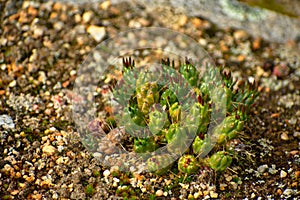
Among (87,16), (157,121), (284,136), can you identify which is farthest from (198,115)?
(87,16)

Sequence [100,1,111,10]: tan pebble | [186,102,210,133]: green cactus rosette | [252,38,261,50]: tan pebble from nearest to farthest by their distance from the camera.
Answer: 1. [186,102,210,133]: green cactus rosette
2. [252,38,261,50]: tan pebble
3. [100,1,111,10]: tan pebble

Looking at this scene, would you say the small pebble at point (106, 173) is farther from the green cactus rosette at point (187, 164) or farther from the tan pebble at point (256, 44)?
the tan pebble at point (256, 44)

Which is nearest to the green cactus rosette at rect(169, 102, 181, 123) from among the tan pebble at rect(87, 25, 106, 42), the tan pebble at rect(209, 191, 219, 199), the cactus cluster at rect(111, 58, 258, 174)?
the cactus cluster at rect(111, 58, 258, 174)

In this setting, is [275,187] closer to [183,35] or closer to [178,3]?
[183,35]

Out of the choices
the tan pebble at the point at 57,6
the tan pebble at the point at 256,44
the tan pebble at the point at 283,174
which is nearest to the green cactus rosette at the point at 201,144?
the tan pebble at the point at 283,174

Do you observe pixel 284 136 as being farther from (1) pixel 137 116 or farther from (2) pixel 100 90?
(2) pixel 100 90

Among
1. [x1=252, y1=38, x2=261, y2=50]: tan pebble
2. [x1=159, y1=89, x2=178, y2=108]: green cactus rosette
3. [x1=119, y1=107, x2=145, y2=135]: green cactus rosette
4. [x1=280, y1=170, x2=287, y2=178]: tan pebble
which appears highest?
[x1=159, y1=89, x2=178, y2=108]: green cactus rosette

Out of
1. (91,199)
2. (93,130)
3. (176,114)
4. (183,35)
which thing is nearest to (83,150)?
(93,130)

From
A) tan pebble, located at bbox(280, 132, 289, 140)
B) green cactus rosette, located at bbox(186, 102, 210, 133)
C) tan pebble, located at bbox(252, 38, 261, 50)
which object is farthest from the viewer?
tan pebble, located at bbox(252, 38, 261, 50)

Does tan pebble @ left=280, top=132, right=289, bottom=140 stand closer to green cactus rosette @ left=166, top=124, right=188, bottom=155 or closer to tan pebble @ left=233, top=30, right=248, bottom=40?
green cactus rosette @ left=166, top=124, right=188, bottom=155
